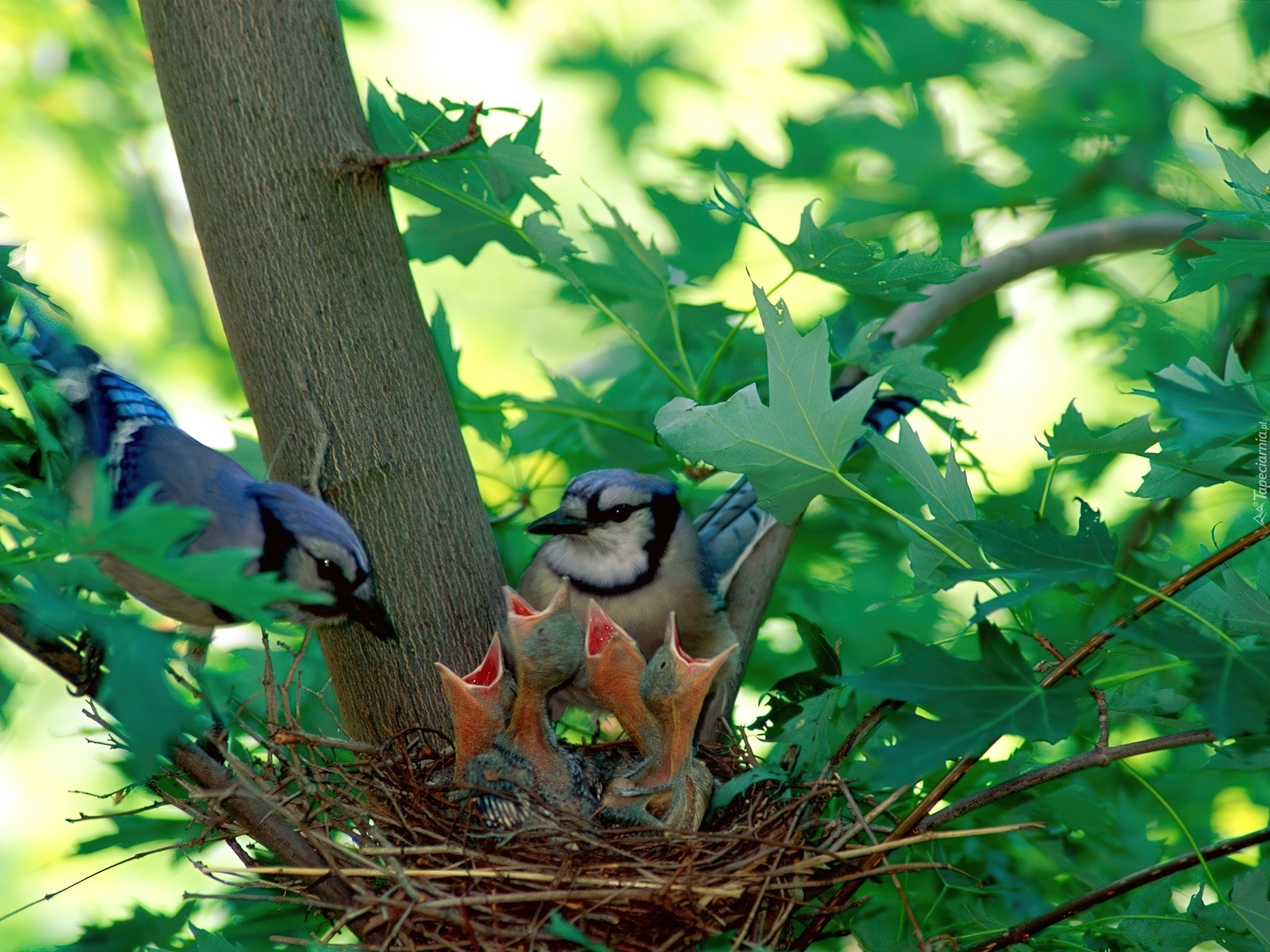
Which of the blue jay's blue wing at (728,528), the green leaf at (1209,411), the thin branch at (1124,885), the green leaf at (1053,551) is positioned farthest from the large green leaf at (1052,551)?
the blue jay's blue wing at (728,528)

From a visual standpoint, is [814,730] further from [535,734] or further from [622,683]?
[535,734]

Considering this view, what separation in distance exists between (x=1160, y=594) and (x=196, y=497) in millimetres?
1261

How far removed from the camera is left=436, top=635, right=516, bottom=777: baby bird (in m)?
1.67

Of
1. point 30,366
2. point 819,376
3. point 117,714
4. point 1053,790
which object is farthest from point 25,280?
point 1053,790

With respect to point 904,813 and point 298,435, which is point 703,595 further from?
point 298,435

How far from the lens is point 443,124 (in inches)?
67.9

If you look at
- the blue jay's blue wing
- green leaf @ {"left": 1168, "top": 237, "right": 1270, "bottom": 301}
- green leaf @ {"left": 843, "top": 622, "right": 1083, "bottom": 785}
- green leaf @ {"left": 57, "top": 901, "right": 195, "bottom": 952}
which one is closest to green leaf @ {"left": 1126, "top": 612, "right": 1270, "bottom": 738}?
green leaf @ {"left": 843, "top": 622, "right": 1083, "bottom": 785}

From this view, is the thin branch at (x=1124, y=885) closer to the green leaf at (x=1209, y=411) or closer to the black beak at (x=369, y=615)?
the green leaf at (x=1209, y=411)

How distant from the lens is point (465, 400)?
6.84ft

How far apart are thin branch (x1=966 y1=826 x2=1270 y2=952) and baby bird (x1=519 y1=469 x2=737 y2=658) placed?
0.95 metres

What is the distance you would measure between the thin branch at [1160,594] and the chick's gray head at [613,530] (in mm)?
1064

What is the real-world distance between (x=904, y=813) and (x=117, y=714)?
4.03 feet

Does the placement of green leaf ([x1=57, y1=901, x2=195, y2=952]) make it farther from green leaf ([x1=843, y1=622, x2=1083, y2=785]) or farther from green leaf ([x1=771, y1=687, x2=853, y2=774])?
green leaf ([x1=843, y1=622, x2=1083, y2=785])

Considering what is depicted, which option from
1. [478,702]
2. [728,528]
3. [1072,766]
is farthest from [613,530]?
[1072,766]
